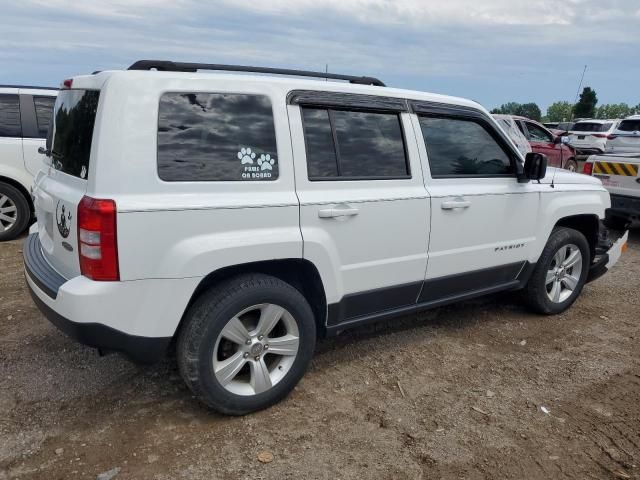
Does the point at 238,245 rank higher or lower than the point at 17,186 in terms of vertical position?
higher

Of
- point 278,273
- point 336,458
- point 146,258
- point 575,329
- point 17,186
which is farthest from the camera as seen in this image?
point 17,186

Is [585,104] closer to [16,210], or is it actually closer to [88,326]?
[16,210]

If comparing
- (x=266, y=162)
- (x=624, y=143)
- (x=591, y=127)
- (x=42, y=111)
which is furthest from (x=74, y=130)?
(x=591, y=127)

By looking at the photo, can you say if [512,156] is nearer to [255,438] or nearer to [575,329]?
[575,329]

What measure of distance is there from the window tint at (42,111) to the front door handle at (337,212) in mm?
5154

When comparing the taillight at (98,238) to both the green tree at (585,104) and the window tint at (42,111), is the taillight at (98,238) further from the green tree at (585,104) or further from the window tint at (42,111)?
the green tree at (585,104)

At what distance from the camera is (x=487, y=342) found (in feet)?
13.7

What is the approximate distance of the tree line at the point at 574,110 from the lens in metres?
38.5

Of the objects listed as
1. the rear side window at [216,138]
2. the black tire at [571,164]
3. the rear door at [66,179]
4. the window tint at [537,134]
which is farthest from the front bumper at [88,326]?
the black tire at [571,164]

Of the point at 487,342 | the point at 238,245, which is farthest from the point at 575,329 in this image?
the point at 238,245

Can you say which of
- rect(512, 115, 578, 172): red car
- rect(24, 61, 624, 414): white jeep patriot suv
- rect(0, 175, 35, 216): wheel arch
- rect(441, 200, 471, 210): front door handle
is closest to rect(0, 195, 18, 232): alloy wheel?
rect(0, 175, 35, 216): wheel arch

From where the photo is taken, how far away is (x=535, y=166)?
3.94 metres

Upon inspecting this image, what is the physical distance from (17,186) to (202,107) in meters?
5.04

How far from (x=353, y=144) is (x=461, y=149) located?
0.99 meters
